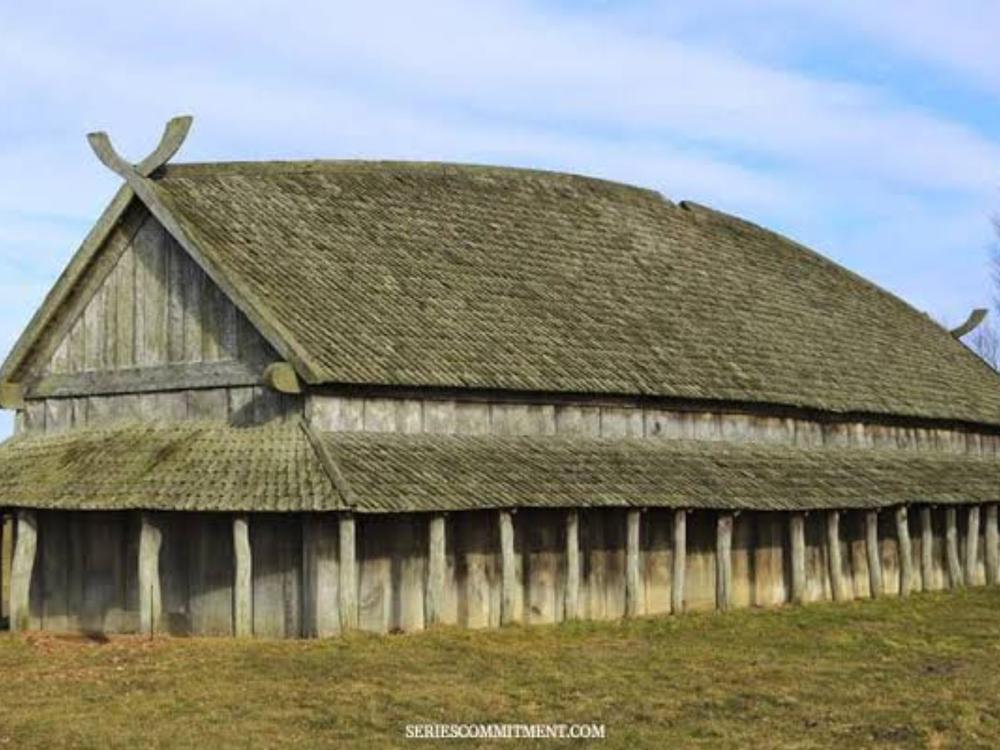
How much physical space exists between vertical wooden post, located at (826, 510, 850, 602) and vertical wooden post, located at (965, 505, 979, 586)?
19.1ft

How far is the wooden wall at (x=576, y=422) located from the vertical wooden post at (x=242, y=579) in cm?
223

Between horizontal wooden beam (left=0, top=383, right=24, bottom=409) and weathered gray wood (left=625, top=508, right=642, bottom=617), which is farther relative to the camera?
horizontal wooden beam (left=0, top=383, right=24, bottom=409)

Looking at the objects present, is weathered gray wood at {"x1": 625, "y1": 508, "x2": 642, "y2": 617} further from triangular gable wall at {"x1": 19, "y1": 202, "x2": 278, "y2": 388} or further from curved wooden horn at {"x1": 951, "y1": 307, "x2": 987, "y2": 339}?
curved wooden horn at {"x1": 951, "y1": 307, "x2": 987, "y2": 339}

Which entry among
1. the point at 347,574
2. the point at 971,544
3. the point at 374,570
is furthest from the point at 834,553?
the point at 347,574

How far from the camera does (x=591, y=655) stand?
22.3m

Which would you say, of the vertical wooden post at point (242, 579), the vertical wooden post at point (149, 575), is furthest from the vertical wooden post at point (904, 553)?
the vertical wooden post at point (149, 575)

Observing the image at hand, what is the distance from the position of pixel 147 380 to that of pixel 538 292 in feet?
26.5

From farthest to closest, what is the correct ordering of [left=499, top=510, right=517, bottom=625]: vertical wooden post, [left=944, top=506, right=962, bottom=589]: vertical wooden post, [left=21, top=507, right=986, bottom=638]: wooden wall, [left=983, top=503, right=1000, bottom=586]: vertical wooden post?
1. [left=983, top=503, right=1000, bottom=586]: vertical wooden post
2. [left=944, top=506, right=962, bottom=589]: vertical wooden post
3. [left=499, top=510, right=517, bottom=625]: vertical wooden post
4. [left=21, top=507, right=986, bottom=638]: wooden wall

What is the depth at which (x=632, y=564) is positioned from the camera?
27.7 metres

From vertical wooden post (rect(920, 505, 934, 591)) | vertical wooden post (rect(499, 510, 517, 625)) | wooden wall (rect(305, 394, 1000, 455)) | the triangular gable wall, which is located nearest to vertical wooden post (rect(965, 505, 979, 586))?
vertical wooden post (rect(920, 505, 934, 591))

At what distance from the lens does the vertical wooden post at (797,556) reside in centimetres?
3111

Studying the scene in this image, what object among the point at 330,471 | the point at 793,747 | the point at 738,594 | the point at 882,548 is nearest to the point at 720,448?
the point at 738,594

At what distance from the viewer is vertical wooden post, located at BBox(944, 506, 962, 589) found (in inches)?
1430

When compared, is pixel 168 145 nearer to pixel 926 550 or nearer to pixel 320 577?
pixel 320 577
